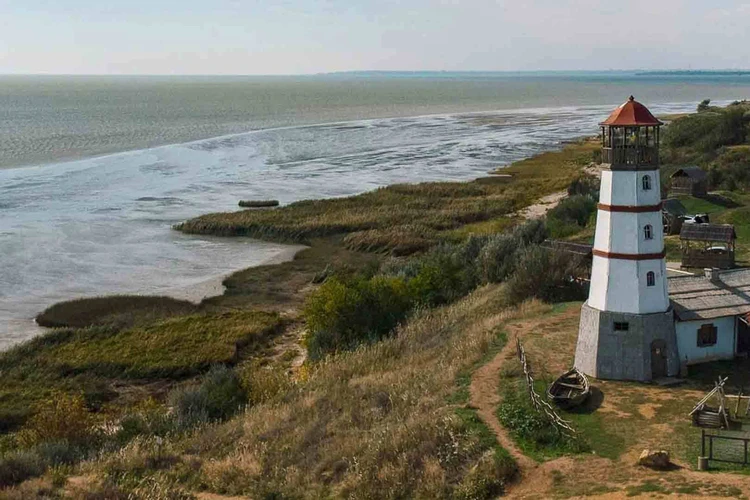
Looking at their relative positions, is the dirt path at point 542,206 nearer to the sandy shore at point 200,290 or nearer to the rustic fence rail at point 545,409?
the sandy shore at point 200,290

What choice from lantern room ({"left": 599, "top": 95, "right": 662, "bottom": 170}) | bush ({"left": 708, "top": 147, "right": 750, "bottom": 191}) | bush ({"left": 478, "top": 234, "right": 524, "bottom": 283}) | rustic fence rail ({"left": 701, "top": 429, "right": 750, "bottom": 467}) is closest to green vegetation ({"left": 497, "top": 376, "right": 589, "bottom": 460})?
rustic fence rail ({"left": 701, "top": 429, "right": 750, "bottom": 467})

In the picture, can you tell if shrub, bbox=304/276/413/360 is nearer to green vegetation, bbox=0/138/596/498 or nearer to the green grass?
green vegetation, bbox=0/138/596/498

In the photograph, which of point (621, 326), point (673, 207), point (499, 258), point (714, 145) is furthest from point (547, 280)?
point (714, 145)

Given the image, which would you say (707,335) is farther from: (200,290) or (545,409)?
(200,290)

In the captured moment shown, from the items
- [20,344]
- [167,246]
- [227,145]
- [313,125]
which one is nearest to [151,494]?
[20,344]

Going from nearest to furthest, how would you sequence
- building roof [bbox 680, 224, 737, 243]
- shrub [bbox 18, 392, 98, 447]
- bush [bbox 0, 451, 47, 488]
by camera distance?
bush [bbox 0, 451, 47, 488] < shrub [bbox 18, 392, 98, 447] < building roof [bbox 680, 224, 737, 243]

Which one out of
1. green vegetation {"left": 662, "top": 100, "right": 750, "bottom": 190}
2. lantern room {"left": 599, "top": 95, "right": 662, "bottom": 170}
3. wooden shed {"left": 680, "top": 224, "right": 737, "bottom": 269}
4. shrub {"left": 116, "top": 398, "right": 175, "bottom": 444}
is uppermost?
lantern room {"left": 599, "top": 95, "right": 662, "bottom": 170}
